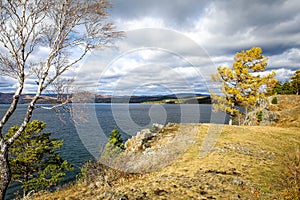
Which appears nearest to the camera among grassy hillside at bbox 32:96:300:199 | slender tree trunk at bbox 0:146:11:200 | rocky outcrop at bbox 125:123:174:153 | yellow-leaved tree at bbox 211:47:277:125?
grassy hillside at bbox 32:96:300:199

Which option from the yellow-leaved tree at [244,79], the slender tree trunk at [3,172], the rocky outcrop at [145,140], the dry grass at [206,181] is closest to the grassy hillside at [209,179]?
the dry grass at [206,181]

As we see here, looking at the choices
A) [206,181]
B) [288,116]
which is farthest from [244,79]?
[206,181]

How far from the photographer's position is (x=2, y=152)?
6.86 meters

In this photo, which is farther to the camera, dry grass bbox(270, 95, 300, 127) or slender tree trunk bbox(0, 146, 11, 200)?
dry grass bbox(270, 95, 300, 127)

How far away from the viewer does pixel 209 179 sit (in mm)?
7773

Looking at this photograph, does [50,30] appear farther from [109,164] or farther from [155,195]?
[155,195]

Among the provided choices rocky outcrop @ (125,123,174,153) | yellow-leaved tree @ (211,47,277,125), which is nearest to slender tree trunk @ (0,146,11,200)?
rocky outcrop @ (125,123,174,153)

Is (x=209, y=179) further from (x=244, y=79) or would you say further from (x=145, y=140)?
(x=244, y=79)

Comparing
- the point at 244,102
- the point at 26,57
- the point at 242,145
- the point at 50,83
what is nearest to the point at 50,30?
the point at 26,57

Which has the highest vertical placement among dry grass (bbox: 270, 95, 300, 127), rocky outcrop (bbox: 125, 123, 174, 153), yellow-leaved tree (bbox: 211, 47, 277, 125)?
yellow-leaved tree (bbox: 211, 47, 277, 125)

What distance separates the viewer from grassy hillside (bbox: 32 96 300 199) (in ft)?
21.3

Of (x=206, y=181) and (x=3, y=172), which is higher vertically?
(x=3, y=172)

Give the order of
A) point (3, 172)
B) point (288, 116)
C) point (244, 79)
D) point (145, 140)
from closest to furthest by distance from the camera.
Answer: point (3, 172) → point (145, 140) → point (244, 79) → point (288, 116)

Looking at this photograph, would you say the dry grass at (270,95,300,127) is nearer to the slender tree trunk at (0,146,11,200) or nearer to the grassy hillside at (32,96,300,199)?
the grassy hillside at (32,96,300,199)
